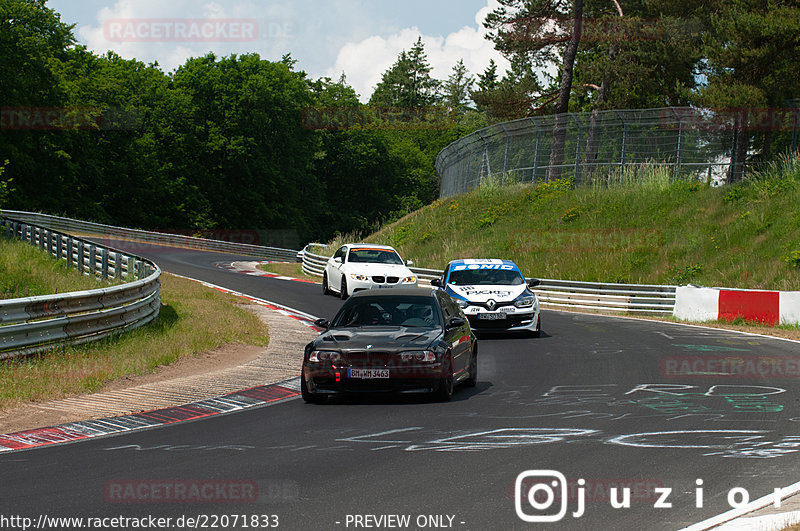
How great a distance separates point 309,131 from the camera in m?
94.0

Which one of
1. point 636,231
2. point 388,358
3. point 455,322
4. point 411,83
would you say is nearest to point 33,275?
point 455,322

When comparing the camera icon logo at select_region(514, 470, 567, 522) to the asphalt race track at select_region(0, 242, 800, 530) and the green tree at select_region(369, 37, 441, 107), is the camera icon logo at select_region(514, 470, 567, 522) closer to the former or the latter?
the asphalt race track at select_region(0, 242, 800, 530)

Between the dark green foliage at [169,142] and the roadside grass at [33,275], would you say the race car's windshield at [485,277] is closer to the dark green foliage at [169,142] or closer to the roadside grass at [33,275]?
the roadside grass at [33,275]

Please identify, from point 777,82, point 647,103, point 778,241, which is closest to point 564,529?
point 778,241

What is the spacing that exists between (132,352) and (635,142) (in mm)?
29338

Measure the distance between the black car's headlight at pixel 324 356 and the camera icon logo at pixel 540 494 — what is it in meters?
4.09

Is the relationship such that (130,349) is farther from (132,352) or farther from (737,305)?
(737,305)

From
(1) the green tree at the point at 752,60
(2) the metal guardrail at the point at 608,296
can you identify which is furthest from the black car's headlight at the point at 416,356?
(1) the green tree at the point at 752,60

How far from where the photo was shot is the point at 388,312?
1230 centimetres

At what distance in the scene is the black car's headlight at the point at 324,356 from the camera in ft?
35.8

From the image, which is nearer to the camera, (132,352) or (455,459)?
(455,459)

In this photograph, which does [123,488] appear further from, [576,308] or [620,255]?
[620,255]

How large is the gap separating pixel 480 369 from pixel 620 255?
22.5 m

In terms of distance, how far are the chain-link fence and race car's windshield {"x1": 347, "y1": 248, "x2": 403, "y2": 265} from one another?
48.3ft
